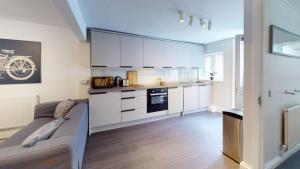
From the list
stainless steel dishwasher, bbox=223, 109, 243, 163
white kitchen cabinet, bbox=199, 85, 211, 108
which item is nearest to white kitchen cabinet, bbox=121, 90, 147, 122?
stainless steel dishwasher, bbox=223, 109, 243, 163

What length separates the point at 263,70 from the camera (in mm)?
1586

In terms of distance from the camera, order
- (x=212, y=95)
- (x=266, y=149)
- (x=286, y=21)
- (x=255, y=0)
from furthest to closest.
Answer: (x=212, y=95)
(x=286, y=21)
(x=266, y=149)
(x=255, y=0)

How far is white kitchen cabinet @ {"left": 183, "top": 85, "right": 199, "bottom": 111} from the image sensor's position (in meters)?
4.29

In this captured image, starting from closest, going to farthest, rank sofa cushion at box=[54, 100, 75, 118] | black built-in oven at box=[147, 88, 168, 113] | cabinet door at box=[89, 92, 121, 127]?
sofa cushion at box=[54, 100, 75, 118]
cabinet door at box=[89, 92, 121, 127]
black built-in oven at box=[147, 88, 168, 113]

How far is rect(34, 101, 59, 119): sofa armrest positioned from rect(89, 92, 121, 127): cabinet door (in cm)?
68

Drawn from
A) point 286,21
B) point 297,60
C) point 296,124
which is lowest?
point 296,124

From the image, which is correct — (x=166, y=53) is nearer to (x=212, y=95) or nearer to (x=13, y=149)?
(x=212, y=95)

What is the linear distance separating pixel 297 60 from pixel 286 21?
28.7 inches

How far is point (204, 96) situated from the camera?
468 cm

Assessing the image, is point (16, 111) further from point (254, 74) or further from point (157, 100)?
point (254, 74)

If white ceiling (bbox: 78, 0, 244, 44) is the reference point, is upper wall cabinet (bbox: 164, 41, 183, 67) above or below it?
below

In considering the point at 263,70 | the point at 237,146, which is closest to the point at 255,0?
the point at 263,70

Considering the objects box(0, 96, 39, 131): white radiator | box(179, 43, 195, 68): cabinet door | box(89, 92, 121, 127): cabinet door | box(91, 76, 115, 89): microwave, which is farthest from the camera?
box(179, 43, 195, 68): cabinet door

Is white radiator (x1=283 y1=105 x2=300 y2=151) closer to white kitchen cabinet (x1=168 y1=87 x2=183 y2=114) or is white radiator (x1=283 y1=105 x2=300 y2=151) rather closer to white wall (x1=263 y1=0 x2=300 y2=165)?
white wall (x1=263 y1=0 x2=300 y2=165)
